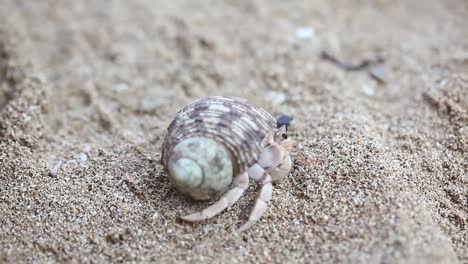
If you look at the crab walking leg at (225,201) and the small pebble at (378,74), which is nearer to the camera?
the crab walking leg at (225,201)

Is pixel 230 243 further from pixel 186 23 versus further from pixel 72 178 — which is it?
pixel 186 23

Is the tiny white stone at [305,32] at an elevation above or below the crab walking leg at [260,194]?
above

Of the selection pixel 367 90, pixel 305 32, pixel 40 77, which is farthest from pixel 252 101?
pixel 40 77

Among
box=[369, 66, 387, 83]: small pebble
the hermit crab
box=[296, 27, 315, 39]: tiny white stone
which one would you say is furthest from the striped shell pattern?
box=[296, 27, 315, 39]: tiny white stone

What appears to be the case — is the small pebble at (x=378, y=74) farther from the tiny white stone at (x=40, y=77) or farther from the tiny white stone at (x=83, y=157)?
the tiny white stone at (x=40, y=77)

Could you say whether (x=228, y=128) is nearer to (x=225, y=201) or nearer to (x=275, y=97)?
(x=225, y=201)

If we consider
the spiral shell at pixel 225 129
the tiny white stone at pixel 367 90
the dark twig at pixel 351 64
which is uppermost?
the spiral shell at pixel 225 129

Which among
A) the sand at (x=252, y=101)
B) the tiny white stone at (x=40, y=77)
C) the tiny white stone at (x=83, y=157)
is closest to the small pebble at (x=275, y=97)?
the sand at (x=252, y=101)
